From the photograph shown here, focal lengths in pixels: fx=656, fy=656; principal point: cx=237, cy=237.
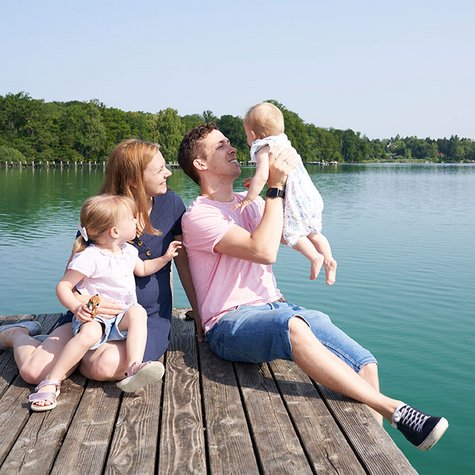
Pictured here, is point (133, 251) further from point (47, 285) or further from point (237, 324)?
point (47, 285)

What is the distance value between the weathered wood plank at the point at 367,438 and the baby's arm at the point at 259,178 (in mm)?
1183

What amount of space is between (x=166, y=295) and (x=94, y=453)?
4.70ft

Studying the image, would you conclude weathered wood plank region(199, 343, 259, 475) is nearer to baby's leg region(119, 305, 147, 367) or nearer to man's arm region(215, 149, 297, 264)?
baby's leg region(119, 305, 147, 367)

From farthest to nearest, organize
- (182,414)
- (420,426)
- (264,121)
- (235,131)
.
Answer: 1. (235,131)
2. (264,121)
3. (182,414)
4. (420,426)

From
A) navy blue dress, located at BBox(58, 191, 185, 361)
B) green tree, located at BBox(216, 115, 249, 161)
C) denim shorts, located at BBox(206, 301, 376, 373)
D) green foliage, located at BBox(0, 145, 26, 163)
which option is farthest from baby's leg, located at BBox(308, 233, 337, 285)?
green tree, located at BBox(216, 115, 249, 161)

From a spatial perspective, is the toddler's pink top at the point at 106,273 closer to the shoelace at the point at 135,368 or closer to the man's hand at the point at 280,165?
the shoelace at the point at 135,368

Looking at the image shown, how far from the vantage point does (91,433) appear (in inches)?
113

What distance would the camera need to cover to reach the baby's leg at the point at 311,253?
396 centimetres

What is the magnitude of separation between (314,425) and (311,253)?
4.31 feet

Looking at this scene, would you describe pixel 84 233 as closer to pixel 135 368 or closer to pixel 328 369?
pixel 135 368

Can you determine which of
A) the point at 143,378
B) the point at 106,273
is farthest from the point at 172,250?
the point at 143,378

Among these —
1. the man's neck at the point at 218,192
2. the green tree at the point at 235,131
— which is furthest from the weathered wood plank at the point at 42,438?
the green tree at the point at 235,131

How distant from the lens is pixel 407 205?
27.5m

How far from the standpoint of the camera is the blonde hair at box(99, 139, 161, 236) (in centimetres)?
383
